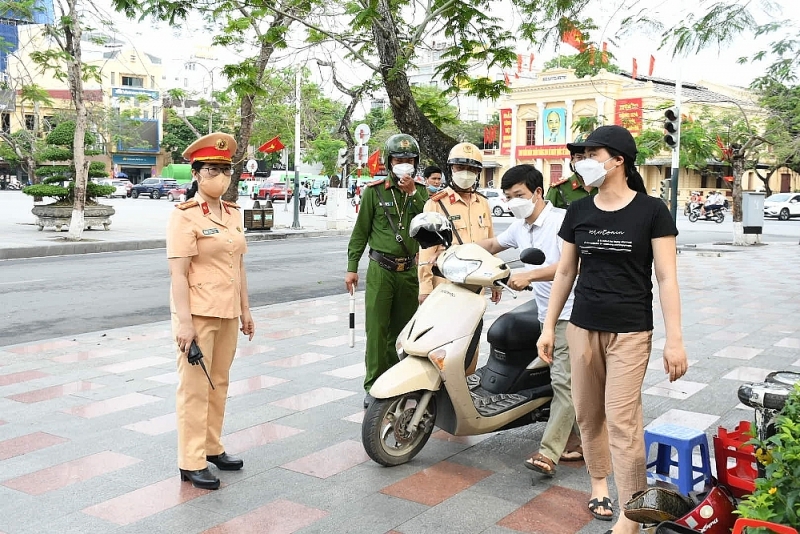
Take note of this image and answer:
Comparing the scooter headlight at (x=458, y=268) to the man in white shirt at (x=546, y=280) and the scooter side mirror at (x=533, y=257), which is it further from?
the scooter side mirror at (x=533, y=257)

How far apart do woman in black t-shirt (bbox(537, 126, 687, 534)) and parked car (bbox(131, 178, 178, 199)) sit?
4799cm

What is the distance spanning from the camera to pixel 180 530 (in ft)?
11.0

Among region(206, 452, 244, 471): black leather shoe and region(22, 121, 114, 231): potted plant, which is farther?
region(22, 121, 114, 231): potted plant

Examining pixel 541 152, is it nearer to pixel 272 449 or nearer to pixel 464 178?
pixel 464 178

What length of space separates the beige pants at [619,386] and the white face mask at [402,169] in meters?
2.08

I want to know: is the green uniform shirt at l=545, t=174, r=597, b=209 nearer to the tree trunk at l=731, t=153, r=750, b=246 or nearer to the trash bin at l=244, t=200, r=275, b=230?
the tree trunk at l=731, t=153, r=750, b=246

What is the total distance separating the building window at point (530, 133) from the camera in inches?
2275

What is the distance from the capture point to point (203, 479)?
12.5ft

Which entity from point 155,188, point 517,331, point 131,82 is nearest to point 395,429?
point 517,331

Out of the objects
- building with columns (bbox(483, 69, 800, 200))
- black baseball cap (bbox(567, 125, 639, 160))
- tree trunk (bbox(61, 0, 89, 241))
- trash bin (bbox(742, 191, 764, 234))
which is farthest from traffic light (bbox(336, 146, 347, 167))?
building with columns (bbox(483, 69, 800, 200))

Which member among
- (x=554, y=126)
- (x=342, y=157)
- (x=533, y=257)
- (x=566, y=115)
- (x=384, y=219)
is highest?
(x=566, y=115)

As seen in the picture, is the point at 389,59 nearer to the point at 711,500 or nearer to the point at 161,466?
the point at 161,466

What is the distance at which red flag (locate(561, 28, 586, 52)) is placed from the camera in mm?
8363

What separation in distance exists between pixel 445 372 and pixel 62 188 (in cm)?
1852
